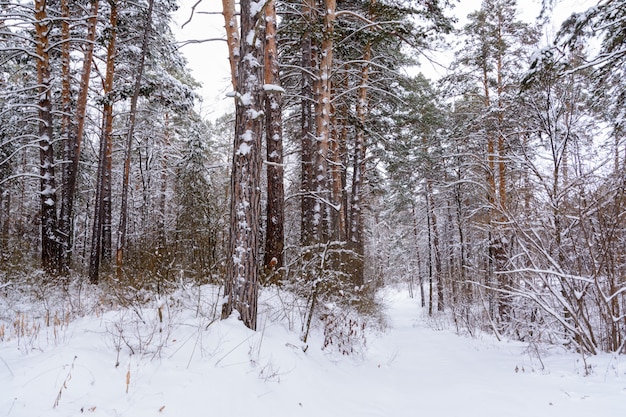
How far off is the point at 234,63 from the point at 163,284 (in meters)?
4.11

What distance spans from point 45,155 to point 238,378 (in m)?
9.43

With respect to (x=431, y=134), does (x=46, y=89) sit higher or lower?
lower

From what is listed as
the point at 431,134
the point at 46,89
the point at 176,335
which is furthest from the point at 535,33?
the point at 46,89

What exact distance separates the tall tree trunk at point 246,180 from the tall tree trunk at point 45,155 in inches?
304

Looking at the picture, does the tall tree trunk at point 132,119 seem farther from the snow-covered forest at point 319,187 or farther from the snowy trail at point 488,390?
the snowy trail at point 488,390

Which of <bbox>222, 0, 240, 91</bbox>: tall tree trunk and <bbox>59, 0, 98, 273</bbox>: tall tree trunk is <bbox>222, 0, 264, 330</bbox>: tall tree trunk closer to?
<bbox>222, 0, 240, 91</bbox>: tall tree trunk

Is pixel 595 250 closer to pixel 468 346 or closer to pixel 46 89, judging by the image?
pixel 468 346

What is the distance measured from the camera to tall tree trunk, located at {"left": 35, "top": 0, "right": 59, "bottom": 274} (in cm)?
906

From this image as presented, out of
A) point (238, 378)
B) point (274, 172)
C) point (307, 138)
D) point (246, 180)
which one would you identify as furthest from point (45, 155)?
point (238, 378)

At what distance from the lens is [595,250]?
511cm

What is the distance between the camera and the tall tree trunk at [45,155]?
29.7 feet

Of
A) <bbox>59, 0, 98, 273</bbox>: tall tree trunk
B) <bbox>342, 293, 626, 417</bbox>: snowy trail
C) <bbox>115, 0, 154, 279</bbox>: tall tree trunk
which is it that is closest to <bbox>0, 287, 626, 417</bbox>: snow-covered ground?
<bbox>342, 293, 626, 417</bbox>: snowy trail

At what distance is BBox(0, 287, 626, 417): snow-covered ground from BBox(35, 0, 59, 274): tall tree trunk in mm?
4913

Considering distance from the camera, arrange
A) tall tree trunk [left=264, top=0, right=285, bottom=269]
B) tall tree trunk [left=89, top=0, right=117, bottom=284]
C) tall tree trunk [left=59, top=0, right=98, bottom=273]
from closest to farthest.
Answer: tall tree trunk [left=264, top=0, right=285, bottom=269], tall tree trunk [left=59, top=0, right=98, bottom=273], tall tree trunk [left=89, top=0, right=117, bottom=284]
